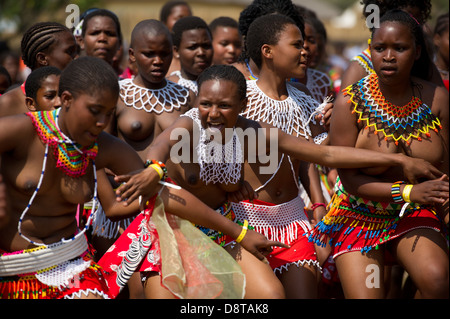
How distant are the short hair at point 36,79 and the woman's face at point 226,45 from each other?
3133 mm

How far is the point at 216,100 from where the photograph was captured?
4.53 meters

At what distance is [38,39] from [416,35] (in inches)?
115

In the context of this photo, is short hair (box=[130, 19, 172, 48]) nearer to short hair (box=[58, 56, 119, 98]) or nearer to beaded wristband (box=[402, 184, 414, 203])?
short hair (box=[58, 56, 119, 98])

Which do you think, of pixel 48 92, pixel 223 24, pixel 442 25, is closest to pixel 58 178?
pixel 48 92

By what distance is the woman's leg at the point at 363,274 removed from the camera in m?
4.52

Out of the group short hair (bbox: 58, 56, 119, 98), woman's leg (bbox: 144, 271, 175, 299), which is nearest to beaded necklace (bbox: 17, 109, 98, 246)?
short hair (bbox: 58, 56, 119, 98)

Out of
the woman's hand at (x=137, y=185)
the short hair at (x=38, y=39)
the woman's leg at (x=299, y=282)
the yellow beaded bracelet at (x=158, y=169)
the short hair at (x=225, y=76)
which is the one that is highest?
the short hair at (x=38, y=39)

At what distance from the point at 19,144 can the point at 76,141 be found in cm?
31

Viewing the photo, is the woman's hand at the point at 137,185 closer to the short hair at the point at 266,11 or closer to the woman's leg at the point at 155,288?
the woman's leg at the point at 155,288

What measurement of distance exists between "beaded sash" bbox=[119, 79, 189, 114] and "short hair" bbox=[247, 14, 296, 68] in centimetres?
75

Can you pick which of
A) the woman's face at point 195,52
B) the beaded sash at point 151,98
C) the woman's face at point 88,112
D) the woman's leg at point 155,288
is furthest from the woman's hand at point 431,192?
the woman's face at point 195,52

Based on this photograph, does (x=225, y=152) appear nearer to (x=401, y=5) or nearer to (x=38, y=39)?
(x=38, y=39)

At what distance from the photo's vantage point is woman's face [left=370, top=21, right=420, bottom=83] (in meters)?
4.56

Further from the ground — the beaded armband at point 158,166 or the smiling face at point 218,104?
the smiling face at point 218,104
